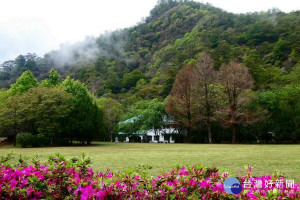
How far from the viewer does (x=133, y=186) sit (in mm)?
2191

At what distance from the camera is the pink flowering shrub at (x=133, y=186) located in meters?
2.05

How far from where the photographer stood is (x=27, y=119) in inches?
974

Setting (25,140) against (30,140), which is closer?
(25,140)

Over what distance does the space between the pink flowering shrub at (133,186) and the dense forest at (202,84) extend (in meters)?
24.2

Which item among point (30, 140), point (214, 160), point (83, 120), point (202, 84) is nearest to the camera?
point (214, 160)

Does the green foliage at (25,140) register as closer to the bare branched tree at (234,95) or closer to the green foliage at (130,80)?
the bare branched tree at (234,95)

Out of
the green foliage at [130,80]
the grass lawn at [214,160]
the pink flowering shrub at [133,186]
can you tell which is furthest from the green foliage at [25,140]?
the green foliage at [130,80]

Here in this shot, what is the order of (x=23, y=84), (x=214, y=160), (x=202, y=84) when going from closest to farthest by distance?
(x=214, y=160)
(x=202, y=84)
(x=23, y=84)

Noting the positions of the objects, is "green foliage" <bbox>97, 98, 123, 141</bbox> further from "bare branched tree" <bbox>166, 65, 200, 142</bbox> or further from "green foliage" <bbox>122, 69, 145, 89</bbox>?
"green foliage" <bbox>122, 69, 145, 89</bbox>

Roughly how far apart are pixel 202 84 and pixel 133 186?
31.8m

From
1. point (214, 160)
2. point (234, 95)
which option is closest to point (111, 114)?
point (234, 95)

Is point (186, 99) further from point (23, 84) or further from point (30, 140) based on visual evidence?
point (23, 84)

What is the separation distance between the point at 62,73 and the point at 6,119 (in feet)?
213

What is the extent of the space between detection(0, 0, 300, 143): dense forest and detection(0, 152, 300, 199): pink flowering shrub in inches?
951
